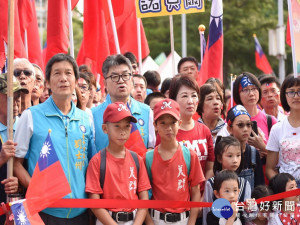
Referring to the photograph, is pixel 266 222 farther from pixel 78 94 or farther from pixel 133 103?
pixel 78 94

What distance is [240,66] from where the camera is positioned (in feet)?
87.5

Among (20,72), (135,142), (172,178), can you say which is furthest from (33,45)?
(172,178)

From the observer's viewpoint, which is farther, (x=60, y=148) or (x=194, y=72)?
(x=194, y=72)

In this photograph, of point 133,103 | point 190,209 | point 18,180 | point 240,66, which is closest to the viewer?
point 18,180

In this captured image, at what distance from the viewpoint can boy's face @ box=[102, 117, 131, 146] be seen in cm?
544

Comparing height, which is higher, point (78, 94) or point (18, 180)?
point (78, 94)

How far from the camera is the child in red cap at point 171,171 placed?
5.58 m

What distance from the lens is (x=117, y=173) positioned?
5.37 m

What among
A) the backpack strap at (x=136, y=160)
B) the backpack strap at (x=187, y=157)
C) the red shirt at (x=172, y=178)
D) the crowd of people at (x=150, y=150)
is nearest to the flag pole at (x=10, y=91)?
the crowd of people at (x=150, y=150)

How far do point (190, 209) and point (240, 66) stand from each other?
21524mm

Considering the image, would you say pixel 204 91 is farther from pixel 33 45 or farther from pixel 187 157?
pixel 33 45

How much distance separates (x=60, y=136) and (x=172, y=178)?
1142 mm

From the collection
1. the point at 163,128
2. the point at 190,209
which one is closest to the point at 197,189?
the point at 190,209

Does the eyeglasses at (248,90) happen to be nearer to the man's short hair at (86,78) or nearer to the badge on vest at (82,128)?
the man's short hair at (86,78)
